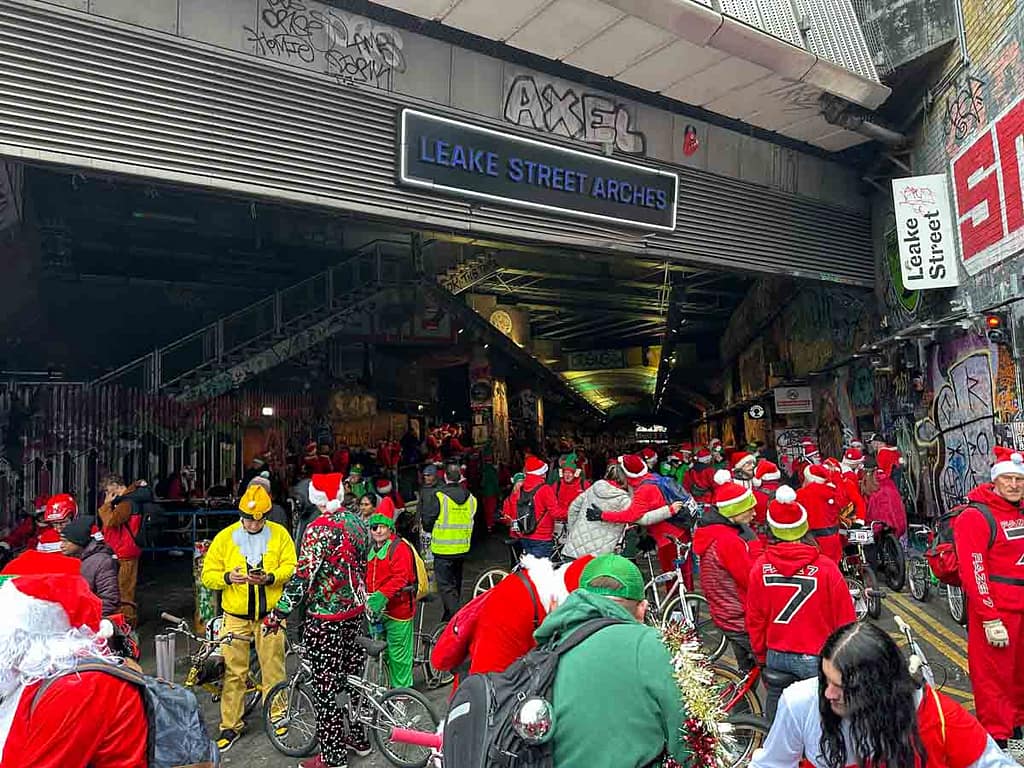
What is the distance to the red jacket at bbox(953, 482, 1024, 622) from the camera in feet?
16.0

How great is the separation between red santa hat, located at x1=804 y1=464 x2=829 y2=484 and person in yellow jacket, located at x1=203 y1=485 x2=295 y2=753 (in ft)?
20.6

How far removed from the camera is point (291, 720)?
19.0 ft

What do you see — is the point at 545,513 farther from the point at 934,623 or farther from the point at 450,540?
the point at 934,623

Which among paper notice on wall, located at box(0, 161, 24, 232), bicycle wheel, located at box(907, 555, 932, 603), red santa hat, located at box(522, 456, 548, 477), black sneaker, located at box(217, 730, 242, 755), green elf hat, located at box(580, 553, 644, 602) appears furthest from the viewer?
red santa hat, located at box(522, 456, 548, 477)

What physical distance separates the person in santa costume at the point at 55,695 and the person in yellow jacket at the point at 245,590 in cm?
339

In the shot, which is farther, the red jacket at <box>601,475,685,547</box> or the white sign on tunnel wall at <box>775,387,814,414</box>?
the white sign on tunnel wall at <box>775,387,814,414</box>

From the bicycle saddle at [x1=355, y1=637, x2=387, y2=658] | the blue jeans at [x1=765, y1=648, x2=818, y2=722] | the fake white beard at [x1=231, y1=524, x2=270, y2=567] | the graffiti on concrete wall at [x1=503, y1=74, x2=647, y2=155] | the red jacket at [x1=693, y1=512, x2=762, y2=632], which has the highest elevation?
the graffiti on concrete wall at [x1=503, y1=74, x2=647, y2=155]

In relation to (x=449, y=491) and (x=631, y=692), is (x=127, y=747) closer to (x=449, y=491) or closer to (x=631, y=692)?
(x=631, y=692)

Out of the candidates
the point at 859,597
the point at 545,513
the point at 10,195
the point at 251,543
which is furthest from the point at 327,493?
the point at 10,195

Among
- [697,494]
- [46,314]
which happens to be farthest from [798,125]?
[46,314]

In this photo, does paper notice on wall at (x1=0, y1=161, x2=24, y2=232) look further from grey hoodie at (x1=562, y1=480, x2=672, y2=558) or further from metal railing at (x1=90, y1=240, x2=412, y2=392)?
grey hoodie at (x1=562, y1=480, x2=672, y2=558)

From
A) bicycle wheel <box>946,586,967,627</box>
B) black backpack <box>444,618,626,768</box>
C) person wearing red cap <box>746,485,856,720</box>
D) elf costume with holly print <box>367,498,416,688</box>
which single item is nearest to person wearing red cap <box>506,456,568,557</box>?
elf costume with holly print <box>367,498,416,688</box>

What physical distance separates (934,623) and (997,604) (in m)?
4.11

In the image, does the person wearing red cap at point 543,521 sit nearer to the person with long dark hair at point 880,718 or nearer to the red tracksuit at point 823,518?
the red tracksuit at point 823,518
